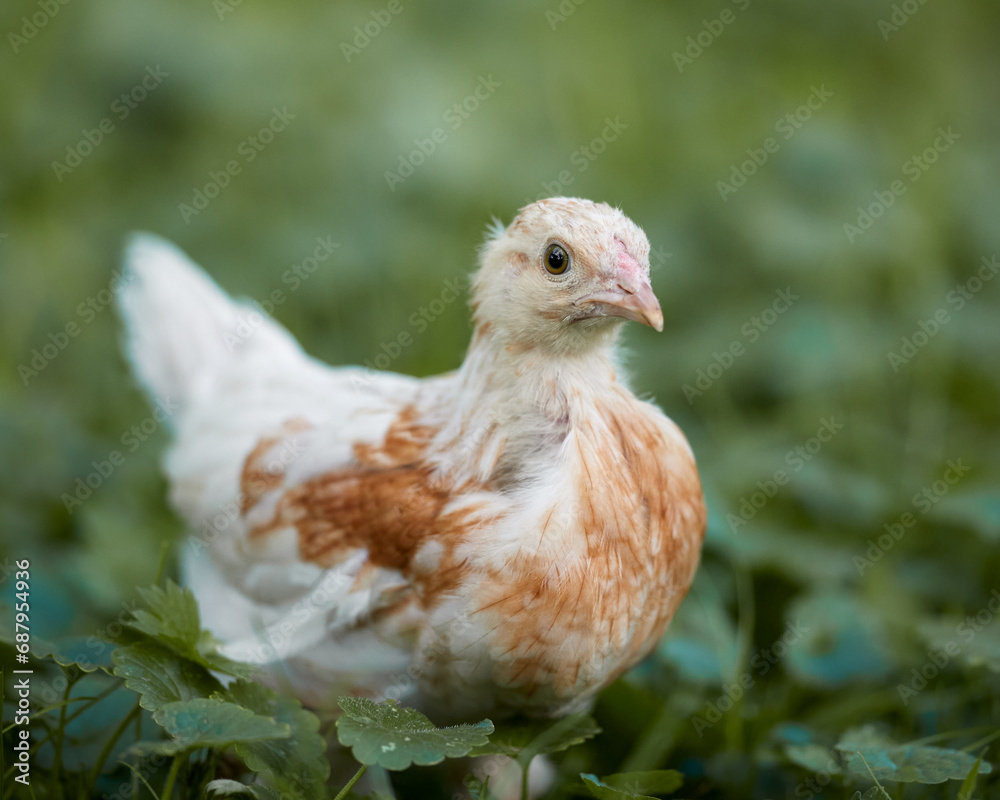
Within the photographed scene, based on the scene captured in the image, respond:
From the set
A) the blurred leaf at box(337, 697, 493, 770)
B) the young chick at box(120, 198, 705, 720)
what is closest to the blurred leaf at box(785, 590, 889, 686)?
the young chick at box(120, 198, 705, 720)

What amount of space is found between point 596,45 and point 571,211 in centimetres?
535

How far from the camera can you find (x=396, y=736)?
2242 millimetres

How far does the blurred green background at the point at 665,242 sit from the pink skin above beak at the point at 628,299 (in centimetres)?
156

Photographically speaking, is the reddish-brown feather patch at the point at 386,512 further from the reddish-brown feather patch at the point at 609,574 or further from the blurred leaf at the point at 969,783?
the blurred leaf at the point at 969,783

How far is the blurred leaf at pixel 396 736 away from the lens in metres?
2.17

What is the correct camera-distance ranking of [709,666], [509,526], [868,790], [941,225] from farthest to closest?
[941,225] → [709,666] → [868,790] → [509,526]

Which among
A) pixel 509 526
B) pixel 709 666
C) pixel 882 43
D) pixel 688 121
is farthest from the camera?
pixel 882 43

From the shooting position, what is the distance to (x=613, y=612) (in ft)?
8.12

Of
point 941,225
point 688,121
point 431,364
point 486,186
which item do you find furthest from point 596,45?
point 431,364

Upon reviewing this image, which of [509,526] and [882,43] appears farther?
[882,43]

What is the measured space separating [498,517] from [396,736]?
596mm

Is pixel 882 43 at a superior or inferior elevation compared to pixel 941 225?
superior

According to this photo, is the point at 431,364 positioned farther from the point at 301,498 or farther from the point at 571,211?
the point at 571,211

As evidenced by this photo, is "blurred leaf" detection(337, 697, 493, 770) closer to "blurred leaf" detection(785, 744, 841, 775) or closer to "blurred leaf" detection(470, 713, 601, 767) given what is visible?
"blurred leaf" detection(470, 713, 601, 767)
